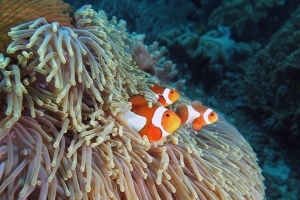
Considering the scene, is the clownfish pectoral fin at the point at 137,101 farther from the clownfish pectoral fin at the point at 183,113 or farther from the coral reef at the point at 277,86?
the coral reef at the point at 277,86

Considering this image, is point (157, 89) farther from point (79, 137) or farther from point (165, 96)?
point (79, 137)

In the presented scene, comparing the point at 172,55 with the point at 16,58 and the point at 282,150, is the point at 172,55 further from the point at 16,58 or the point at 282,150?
the point at 16,58

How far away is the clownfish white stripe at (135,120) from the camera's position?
6.50ft

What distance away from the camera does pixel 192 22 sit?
30.0ft

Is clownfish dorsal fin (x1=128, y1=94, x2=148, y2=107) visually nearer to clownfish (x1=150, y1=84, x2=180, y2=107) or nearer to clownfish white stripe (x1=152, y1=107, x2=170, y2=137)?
clownfish white stripe (x1=152, y1=107, x2=170, y2=137)

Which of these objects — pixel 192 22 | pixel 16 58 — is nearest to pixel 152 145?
pixel 16 58

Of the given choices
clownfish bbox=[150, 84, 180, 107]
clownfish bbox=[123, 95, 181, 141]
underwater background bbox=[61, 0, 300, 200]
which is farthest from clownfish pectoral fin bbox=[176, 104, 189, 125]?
underwater background bbox=[61, 0, 300, 200]

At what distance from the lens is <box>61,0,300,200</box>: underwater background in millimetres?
4324

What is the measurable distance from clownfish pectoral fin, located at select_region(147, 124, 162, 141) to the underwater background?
1.69 metres

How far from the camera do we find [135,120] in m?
1.99

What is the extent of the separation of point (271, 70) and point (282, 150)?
58.7 inches

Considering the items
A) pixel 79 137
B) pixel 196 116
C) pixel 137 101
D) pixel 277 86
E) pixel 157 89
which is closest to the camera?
pixel 79 137

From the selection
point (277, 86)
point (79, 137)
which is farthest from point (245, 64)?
point (79, 137)

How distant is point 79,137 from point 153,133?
504 mm
